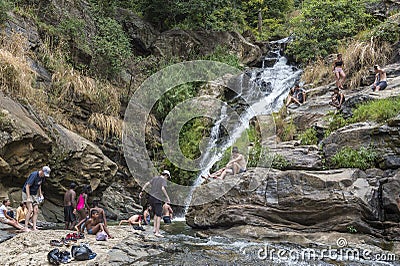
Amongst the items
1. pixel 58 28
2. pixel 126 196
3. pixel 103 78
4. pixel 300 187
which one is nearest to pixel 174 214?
pixel 126 196

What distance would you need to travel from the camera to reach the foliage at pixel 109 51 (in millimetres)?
15141

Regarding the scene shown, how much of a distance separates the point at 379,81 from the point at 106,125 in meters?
9.70

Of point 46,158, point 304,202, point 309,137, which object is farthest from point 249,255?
point 46,158

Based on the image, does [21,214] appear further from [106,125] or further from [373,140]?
[373,140]

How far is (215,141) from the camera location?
573 inches

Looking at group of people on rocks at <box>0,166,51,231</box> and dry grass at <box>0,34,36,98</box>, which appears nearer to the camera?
group of people on rocks at <box>0,166,51,231</box>

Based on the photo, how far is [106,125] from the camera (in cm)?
1344

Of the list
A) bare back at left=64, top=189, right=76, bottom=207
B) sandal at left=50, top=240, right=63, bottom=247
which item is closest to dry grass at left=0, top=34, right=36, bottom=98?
bare back at left=64, top=189, right=76, bottom=207

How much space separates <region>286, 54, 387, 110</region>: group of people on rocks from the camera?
1148 cm

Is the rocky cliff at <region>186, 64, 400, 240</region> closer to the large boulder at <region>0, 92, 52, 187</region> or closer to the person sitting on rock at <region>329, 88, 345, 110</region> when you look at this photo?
the person sitting on rock at <region>329, 88, 345, 110</region>

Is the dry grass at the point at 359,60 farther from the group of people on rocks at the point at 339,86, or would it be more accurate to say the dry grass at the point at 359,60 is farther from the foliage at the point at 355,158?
the foliage at the point at 355,158

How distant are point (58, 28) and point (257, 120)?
9.07m

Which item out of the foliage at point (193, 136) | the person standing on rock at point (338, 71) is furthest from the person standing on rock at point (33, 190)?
the person standing on rock at point (338, 71)

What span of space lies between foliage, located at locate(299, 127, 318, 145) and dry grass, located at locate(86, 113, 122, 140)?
688 cm
